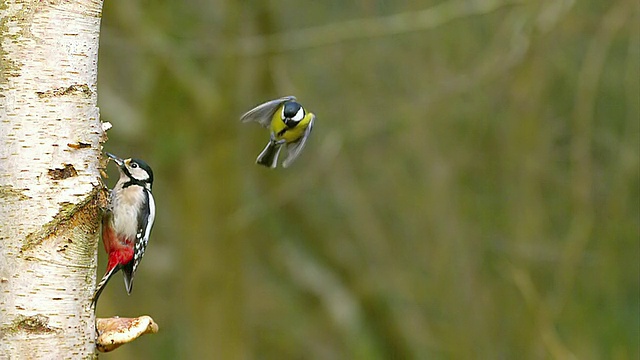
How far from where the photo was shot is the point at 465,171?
26.5ft

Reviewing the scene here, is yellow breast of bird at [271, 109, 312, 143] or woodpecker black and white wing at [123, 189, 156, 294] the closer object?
woodpecker black and white wing at [123, 189, 156, 294]

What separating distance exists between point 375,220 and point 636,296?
224 centimetres

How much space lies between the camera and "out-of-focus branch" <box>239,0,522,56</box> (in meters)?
5.72

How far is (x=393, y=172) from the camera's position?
8.65 m

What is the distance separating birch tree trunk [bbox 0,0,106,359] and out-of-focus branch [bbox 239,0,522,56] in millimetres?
3628

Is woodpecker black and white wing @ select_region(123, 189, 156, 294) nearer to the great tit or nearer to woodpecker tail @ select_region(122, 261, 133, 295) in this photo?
woodpecker tail @ select_region(122, 261, 133, 295)

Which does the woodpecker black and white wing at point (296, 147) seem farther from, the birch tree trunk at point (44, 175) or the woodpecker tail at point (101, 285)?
the birch tree trunk at point (44, 175)

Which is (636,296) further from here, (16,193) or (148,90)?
(16,193)

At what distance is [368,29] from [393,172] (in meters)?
2.95

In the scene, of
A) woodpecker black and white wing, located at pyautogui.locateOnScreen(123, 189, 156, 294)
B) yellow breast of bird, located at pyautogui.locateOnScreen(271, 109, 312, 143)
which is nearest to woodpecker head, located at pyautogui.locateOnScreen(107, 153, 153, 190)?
woodpecker black and white wing, located at pyautogui.locateOnScreen(123, 189, 156, 294)

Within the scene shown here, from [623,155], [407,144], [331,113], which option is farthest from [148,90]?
[623,155]

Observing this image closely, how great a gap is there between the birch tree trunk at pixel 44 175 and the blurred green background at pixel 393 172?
11.5 ft

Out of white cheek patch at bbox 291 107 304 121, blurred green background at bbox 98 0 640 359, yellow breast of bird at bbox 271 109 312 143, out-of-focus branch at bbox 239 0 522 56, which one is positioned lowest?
blurred green background at bbox 98 0 640 359

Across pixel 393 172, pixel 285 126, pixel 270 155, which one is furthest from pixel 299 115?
pixel 393 172
